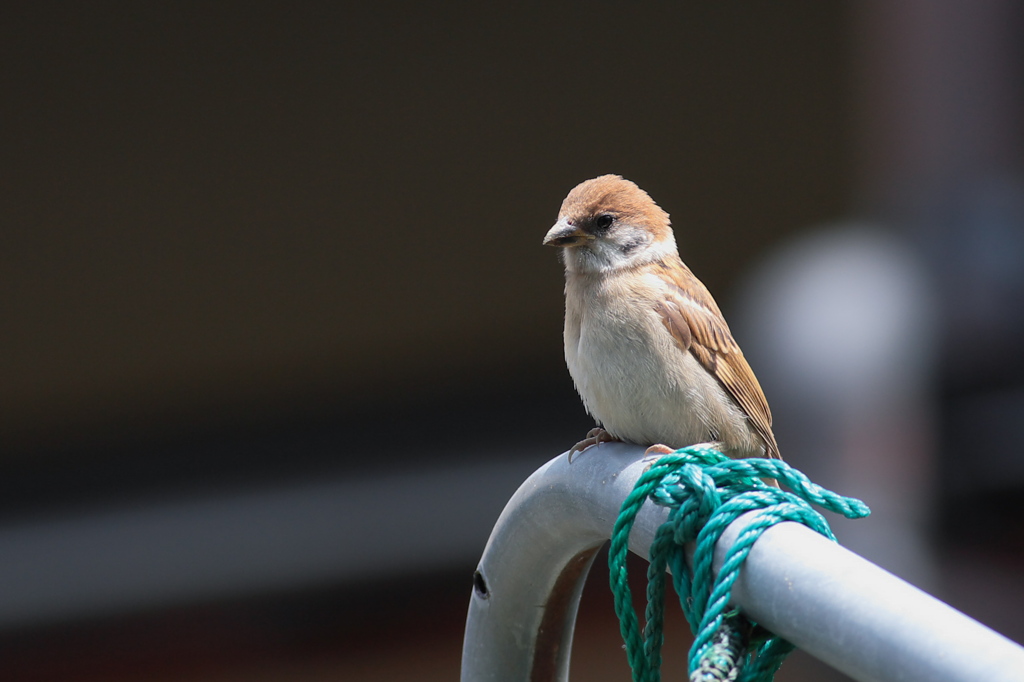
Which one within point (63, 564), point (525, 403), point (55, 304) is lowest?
point (63, 564)

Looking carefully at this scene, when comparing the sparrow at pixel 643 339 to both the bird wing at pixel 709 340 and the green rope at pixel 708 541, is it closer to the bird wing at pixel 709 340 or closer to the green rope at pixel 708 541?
the bird wing at pixel 709 340

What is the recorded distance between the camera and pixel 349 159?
5.82 m

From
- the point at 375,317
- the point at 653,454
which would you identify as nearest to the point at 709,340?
the point at 653,454

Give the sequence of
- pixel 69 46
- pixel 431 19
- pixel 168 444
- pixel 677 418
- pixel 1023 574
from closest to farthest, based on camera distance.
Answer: pixel 677 418, pixel 69 46, pixel 431 19, pixel 168 444, pixel 1023 574

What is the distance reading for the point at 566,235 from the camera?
225cm

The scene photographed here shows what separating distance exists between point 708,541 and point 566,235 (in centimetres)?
128

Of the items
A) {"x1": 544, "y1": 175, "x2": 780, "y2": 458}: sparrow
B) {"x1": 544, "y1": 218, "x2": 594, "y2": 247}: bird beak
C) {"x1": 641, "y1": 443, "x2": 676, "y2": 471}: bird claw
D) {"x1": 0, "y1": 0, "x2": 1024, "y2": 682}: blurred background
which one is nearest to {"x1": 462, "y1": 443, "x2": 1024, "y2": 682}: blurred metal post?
{"x1": 641, "y1": 443, "x2": 676, "y2": 471}: bird claw

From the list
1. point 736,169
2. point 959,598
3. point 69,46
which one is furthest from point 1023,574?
point 69,46

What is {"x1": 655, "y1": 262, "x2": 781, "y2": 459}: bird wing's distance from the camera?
212 centimetres

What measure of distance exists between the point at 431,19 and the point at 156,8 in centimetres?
138

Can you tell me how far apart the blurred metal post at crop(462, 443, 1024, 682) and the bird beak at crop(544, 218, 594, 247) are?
78cm

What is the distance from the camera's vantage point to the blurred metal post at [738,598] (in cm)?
78

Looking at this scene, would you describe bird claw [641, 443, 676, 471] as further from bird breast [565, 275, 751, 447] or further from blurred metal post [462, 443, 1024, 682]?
bird breast [565, 275, 751, 447]

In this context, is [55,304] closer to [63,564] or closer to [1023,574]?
[63,564]
